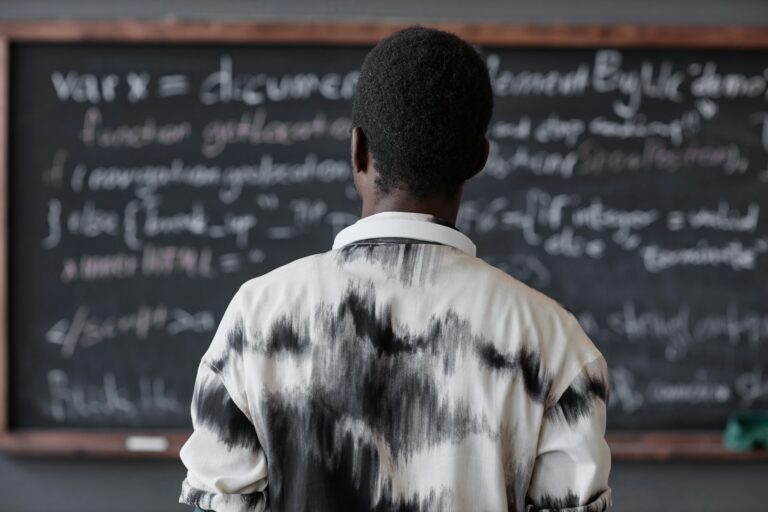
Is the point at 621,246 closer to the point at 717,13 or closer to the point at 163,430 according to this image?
the point at 717,13

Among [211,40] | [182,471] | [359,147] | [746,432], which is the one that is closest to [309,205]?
[211,40]

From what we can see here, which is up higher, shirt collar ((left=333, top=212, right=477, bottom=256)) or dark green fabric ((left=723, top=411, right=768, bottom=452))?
shirt collar ((left=333, top=212, right=477, bottom=256))

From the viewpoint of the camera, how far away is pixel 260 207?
2.00 metres

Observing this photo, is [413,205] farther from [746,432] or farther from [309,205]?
[746,432]

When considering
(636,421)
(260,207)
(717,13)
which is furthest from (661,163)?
(260,207)

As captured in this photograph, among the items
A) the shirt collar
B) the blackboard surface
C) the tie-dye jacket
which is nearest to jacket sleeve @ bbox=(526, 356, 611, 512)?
the tie-dye jacket

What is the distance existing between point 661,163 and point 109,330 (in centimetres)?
129

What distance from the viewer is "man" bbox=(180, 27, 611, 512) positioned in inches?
29.4

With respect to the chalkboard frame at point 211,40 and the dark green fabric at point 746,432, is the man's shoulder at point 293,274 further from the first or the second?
the dark green fabric at point 746,432

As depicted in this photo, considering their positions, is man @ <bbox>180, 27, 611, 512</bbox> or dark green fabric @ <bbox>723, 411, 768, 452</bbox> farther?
dark green fabric @ <bbox>723, 411, 768, 452</bbox>

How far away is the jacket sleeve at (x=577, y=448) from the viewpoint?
0.75 m

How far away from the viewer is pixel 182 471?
2012 millimetres

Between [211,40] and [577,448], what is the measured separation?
148 cm

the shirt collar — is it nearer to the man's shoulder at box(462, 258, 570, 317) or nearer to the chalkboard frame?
the man's shoulder at box(462, 258, 570, 317)
